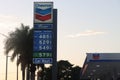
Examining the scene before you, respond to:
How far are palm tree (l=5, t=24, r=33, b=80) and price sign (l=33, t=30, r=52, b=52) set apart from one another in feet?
76.3

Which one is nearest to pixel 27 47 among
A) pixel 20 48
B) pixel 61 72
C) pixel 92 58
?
pixel 20 48

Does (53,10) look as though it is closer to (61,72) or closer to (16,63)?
(16,63)

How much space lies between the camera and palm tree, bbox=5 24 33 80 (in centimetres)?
5759

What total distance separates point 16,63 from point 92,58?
31.7ft

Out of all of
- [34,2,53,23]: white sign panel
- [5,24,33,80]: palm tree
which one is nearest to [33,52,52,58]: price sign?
[34,2,53,23]: white sign panel

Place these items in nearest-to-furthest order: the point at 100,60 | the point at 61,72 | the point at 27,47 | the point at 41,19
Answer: the point at 41,19
the point at 27,47
the point at 100,60
the point at 61,72

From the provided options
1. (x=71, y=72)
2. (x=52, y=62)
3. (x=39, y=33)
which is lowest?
(x=71, y=72)

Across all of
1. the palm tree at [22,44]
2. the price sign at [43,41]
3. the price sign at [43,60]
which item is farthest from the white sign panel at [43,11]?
the palm tree at [22,44]

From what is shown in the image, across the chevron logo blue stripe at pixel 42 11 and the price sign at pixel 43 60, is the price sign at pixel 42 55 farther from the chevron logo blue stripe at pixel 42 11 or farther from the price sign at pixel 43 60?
the chevron logo blue stripe at pixel 42 11

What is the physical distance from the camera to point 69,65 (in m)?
146

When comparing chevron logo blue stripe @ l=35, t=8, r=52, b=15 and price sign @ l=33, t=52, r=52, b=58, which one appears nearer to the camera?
chevron logo blue stripe @ l=35, t=8, r=52, b=15

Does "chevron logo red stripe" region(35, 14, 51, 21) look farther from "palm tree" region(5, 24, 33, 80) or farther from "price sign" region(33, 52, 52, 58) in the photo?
"palm tree" region(5, 24, 33, 80)

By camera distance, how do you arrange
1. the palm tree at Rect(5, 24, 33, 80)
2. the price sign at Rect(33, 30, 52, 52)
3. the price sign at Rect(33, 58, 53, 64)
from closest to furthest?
the price sign at Rect(33, 58, 53, 64) → the price sign at Rect(33, 30, 52, 52) → the palm tree at Rect(5, 24, 33, 80)

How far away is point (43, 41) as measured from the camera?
111 feet
